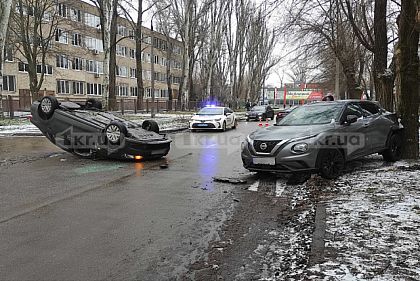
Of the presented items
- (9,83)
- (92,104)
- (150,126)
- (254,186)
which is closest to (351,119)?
(254,186)

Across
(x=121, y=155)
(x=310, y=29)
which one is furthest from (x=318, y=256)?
(x=310, y=29)

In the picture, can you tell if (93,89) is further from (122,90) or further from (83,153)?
(83,153)

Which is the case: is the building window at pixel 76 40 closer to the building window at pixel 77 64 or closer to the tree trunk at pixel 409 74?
the building window at pixel 77 64

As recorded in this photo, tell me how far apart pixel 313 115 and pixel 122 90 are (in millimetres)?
54822

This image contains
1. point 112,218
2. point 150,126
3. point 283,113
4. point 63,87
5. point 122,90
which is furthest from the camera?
point 122,90

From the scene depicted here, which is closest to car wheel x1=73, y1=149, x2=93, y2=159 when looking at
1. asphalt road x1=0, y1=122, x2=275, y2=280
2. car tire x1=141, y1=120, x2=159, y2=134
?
asphalt road x1=0, y1=122, x2=275, y2=280

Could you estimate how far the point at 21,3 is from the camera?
3100 cm

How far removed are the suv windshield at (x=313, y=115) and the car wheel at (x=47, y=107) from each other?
6.06 m

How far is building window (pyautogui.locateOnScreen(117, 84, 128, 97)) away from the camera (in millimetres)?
60138

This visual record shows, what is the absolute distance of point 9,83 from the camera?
41.3 metres

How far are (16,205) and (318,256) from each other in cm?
453

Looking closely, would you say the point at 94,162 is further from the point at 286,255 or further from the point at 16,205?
the point at 286,255

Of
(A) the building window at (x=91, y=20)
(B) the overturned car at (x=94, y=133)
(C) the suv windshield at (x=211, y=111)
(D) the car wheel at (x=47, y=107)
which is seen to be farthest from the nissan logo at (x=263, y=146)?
(A) the building window at (x=91, y=20)

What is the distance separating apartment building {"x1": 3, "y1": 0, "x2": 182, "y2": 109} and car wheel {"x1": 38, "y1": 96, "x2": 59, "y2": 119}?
949 inches
